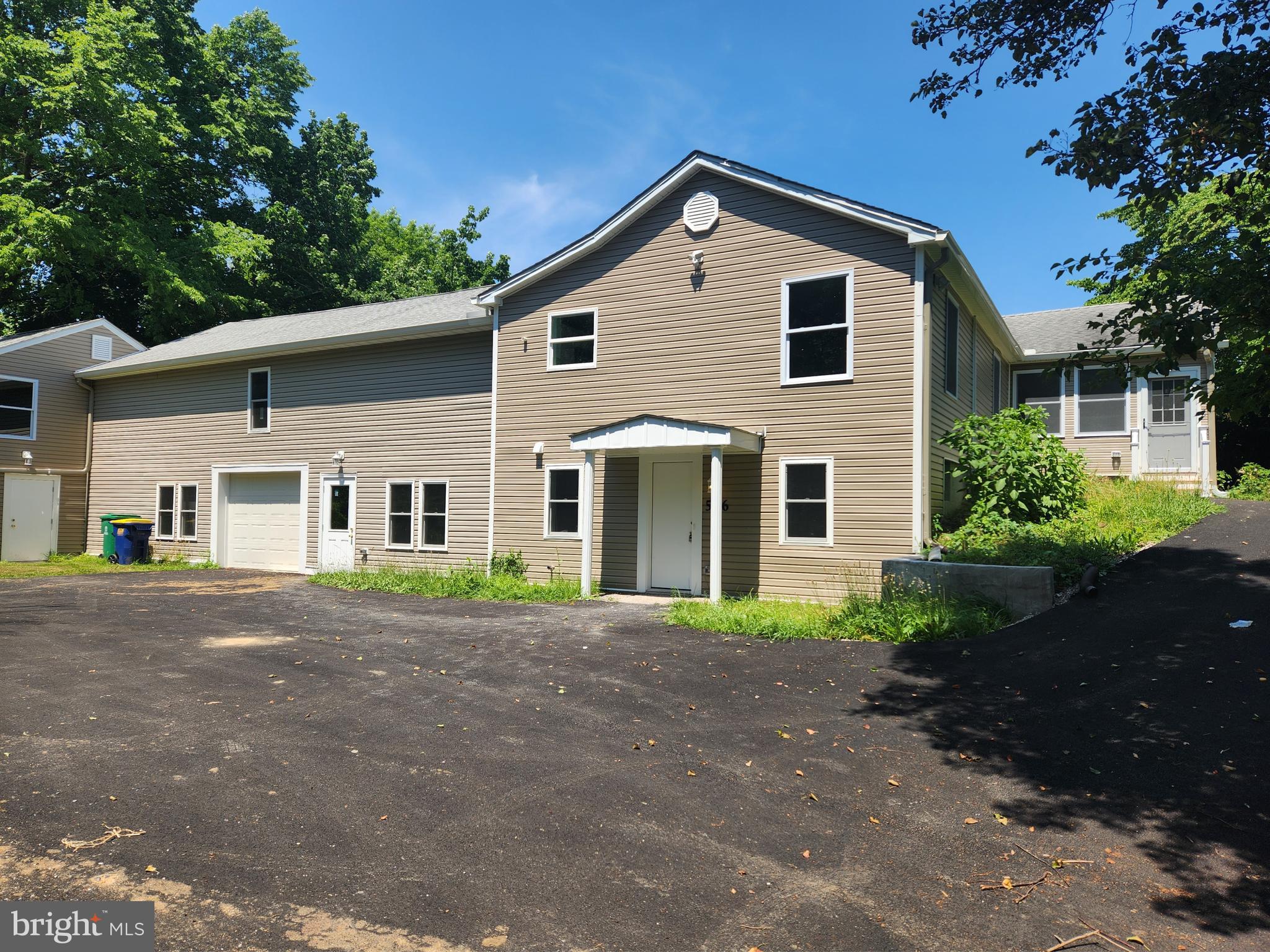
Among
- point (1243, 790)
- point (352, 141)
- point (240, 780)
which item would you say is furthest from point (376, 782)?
point (352, 141)

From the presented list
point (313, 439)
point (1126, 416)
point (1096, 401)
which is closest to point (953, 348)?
point (1096, 401)

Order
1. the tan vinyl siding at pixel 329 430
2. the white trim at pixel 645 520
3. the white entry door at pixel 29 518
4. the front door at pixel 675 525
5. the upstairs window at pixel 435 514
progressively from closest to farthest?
the front door at pixel 675 525 → the white trim at pixel 645 520 → the tan vinyl siding at pixel 329 430 → the upstairs window at pixel 435 514 → the white entry door at pixel 29 518

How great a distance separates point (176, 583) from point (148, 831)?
42.7ft

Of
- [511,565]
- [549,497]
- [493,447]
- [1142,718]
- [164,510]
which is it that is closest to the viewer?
[1142,718]

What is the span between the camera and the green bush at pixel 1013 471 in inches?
461

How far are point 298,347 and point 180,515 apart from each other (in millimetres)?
6074

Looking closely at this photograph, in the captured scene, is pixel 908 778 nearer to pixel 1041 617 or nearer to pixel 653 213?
pixel 1041 617

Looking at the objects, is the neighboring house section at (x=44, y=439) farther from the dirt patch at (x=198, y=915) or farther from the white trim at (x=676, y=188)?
the dirt patch at (x=198, y=915)

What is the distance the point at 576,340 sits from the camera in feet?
46.2

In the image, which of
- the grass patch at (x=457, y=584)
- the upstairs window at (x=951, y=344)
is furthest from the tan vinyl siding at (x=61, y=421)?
the upstairs window at (x=951, y=344)

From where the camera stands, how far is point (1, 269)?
23250 mm

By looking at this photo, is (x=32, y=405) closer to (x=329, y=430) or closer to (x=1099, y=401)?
(x=329, y=430)

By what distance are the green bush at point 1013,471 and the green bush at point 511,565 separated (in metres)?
7.64

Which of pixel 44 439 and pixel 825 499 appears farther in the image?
pixel 44 439
